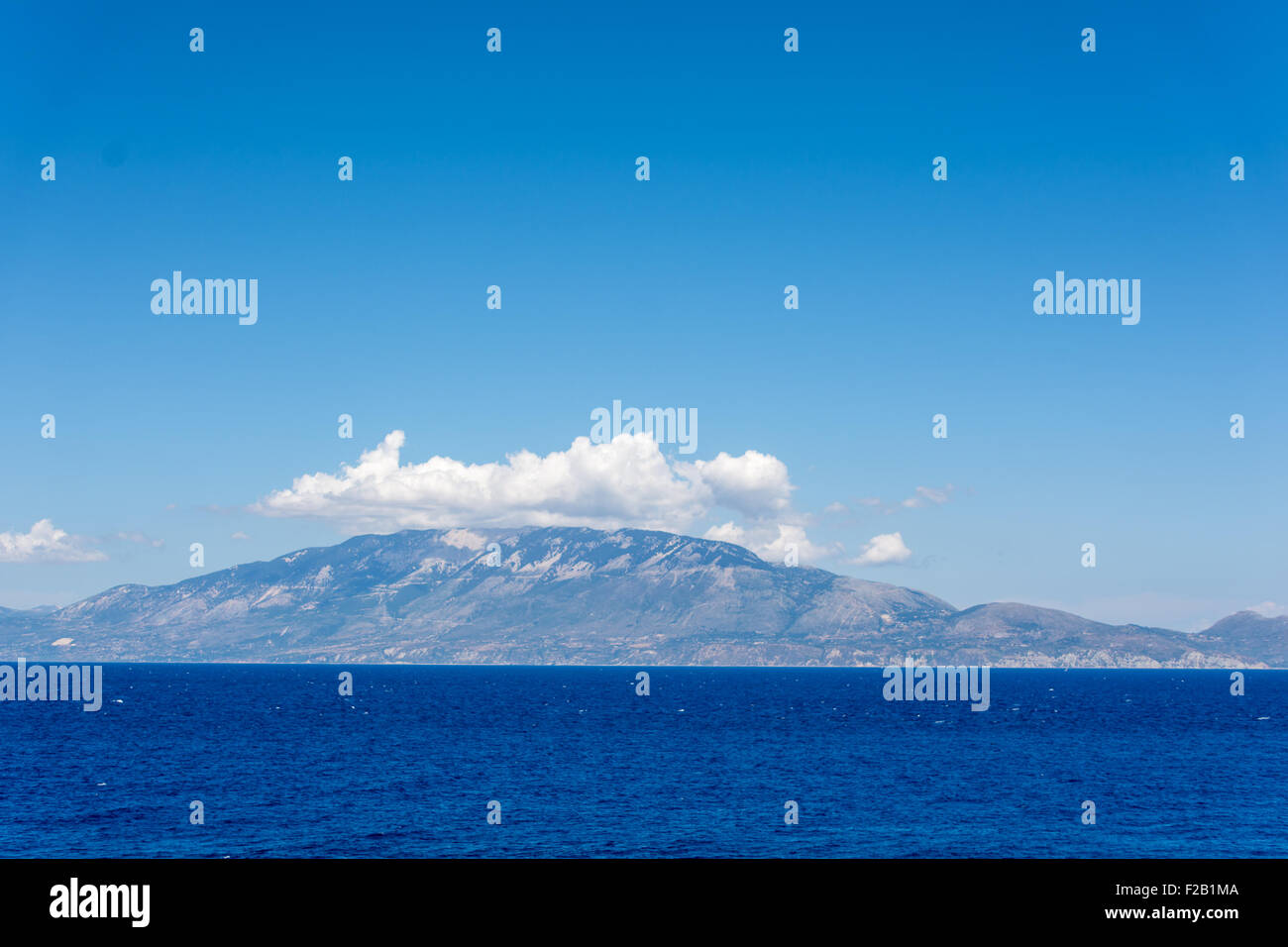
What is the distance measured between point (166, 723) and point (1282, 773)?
128632mm

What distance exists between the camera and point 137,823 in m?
62.8

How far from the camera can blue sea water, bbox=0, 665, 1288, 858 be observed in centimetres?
5784

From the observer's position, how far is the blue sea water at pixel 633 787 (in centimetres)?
5784

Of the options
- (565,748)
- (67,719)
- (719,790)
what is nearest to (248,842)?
(719,790)

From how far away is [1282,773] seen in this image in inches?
3701

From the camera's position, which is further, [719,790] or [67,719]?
[67,719]

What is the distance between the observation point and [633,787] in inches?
3081
